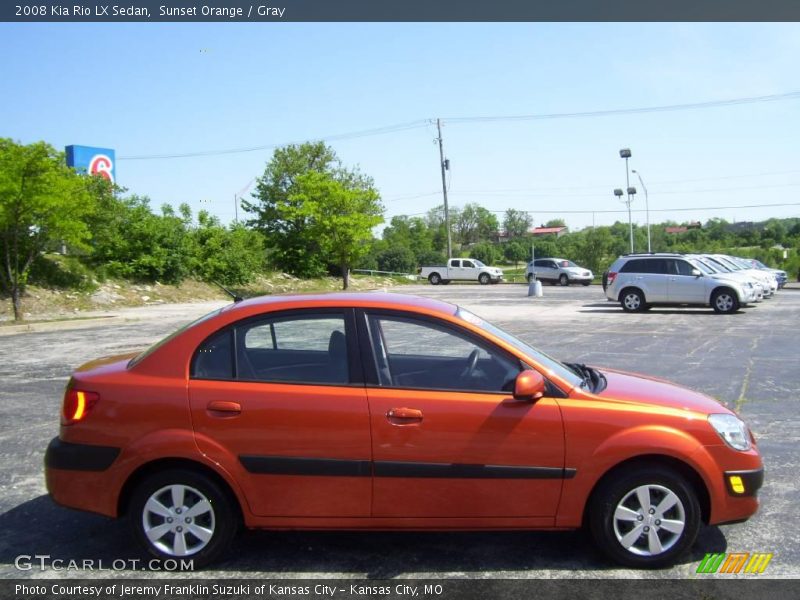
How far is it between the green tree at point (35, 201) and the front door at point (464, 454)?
18599mm

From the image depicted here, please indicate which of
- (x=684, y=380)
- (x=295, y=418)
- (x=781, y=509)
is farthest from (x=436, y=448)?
(x=684, y=380)

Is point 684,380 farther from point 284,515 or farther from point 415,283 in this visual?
point 415,283

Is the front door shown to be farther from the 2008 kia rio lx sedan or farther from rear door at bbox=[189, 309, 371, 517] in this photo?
rear door at bbox=[189, 309, 371, 517]

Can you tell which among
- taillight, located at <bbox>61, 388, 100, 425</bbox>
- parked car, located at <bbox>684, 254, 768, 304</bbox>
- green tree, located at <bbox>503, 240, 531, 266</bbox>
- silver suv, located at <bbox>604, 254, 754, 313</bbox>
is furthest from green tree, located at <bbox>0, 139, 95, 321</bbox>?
green tree, located at <bbox>503, 240, 531, 266</bbox>

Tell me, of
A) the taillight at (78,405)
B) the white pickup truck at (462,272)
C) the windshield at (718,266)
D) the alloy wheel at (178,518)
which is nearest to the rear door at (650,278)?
the windshield at (718,266)

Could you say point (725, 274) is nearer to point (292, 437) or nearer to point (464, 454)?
point (464, 454)

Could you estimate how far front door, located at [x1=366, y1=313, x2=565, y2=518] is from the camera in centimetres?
371

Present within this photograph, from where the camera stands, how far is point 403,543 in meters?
4.17

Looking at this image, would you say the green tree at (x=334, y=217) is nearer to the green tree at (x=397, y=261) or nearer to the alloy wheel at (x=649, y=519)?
the green tree at (x=397, y=261)

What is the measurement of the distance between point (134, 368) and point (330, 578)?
1.62 metres

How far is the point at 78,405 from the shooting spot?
3.88 m

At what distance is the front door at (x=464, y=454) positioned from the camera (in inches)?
146

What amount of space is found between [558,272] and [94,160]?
1072 inches

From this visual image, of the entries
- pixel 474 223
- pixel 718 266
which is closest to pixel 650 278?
pixel 718 266
